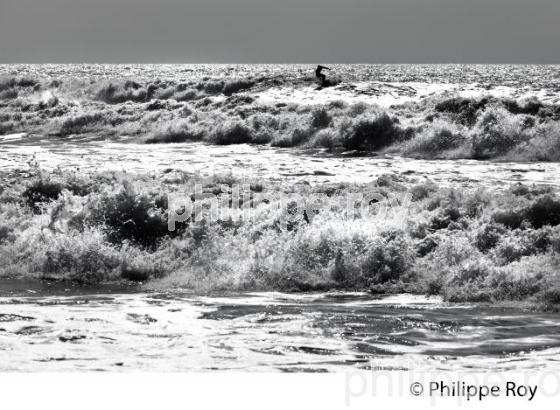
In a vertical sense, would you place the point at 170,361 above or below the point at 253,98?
below

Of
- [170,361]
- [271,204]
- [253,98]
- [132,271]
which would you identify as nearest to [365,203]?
[271,204]

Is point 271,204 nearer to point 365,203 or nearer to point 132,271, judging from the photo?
point 365,203

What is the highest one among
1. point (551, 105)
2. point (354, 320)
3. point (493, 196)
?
point (551, 105)

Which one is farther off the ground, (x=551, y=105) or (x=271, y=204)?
(x=551, y=105)

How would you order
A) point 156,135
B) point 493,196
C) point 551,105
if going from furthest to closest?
1. point 156,135
2. point 551,105
3. point 493,196

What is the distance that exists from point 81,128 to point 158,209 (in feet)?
73.4

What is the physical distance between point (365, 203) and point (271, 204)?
5.22ft

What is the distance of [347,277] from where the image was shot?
33.2 ft

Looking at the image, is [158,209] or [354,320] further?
[158,209]

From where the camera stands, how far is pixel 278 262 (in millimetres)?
10570

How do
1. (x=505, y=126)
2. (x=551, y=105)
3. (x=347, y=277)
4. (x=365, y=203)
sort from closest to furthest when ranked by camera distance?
(x=347, y=277) → (x=365, y=203) → (x=505, y=126) → (x=551, y=105)

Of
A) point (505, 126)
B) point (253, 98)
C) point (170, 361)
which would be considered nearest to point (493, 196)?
point (170, 361)

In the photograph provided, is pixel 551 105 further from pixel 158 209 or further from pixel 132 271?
pixel 132 271

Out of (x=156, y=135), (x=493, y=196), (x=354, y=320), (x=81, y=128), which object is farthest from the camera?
(x=81, y=128)
